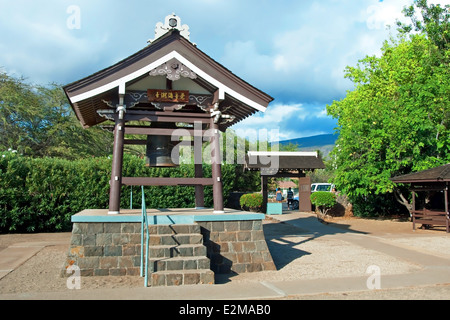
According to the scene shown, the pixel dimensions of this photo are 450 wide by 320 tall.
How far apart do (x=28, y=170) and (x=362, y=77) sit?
27362mm

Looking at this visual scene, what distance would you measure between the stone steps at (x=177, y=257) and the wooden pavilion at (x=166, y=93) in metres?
1.38

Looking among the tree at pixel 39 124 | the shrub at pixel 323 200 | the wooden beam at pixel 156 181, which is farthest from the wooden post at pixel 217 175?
the tree at pixel 39 124

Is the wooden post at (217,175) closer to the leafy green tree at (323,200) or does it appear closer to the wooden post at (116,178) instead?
the wooden post at (116,178)

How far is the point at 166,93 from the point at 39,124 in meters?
22.4

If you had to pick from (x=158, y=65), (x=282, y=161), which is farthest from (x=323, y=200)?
(x=158, y=65)

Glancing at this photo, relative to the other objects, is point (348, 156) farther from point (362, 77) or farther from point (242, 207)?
point (362, 77)

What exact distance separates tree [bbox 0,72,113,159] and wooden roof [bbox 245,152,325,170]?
40.0 ft

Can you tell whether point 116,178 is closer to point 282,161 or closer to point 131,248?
point 131,248

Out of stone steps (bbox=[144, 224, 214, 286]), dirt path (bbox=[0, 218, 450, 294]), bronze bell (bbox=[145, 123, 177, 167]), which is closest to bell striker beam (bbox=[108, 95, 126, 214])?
bronze bell (bbox=[145, 123, 177, 167])

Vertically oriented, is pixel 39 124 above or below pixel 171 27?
above

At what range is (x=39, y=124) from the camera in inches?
1115

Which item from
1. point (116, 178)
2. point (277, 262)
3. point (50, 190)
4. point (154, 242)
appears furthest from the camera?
point (50, 190)

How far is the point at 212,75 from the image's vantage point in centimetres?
921

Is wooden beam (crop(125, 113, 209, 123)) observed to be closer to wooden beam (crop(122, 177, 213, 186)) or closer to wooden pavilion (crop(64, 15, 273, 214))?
wooden pavilion (crop(64, 15, 273, 214))
